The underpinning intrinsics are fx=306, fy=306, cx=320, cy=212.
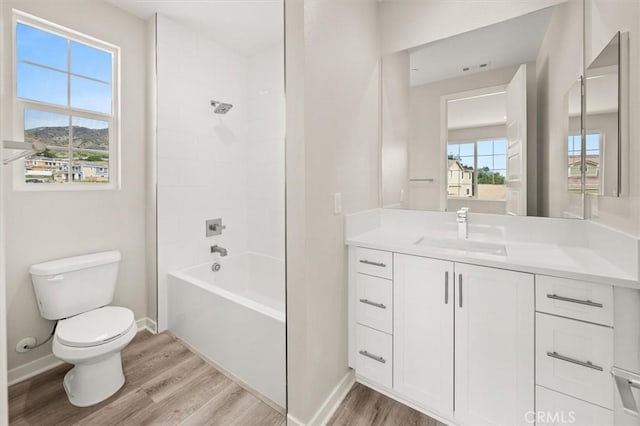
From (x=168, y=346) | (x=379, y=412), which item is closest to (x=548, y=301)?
(x=379, y=412)

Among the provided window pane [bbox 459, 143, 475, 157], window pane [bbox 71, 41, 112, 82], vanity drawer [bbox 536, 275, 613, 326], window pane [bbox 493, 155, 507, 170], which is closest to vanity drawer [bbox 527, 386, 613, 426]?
vanity drawer [bbox 536, 275, 613, 326]

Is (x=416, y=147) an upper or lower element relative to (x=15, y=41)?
lower

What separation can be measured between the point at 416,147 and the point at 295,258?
1231 millimetres

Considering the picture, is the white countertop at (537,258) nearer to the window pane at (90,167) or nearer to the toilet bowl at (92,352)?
the toilet bowl at (92,352)

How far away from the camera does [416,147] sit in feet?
7.12

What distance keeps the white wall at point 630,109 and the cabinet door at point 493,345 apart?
1.44 feet

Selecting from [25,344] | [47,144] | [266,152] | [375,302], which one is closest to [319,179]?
[375,302]

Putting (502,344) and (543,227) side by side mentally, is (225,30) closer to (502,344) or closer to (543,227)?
(543,227)

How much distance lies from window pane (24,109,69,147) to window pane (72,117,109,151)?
0.06m

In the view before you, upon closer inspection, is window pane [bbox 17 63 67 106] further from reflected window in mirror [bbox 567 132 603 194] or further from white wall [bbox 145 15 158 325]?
reflected window in mirror [bbox 567 132 603 194]

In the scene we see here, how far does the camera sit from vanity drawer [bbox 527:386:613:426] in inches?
47.4

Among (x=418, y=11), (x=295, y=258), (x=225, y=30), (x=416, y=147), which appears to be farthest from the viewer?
(x=225, y=30)

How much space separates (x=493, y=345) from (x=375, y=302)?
601 mm

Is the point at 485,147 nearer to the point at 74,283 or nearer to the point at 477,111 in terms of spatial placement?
the point at 477,111
